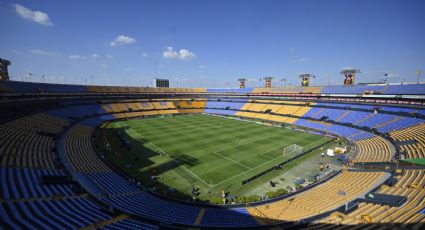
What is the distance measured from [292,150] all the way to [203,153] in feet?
54.4

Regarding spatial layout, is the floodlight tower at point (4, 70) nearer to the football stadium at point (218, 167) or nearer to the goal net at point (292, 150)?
the football stadium at point (218, 167)

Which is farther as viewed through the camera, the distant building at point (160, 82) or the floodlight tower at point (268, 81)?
the distant building at point (160, 82)

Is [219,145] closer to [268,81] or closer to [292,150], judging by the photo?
[292,150]

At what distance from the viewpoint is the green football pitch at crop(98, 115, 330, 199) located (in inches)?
1083

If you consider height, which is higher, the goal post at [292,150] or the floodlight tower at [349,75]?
the floodlight tower at [349,75]

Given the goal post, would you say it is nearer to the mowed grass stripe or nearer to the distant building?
the mowed grass stripe

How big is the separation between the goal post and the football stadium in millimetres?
383

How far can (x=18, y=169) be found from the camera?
20719 mm

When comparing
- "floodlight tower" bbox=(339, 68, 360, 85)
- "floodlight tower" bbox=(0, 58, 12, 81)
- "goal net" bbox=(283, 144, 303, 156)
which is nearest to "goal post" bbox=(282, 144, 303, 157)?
"goal net" bbox=(283, 144, 303, 156)

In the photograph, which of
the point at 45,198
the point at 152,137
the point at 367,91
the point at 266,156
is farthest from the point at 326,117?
the point at 45,198

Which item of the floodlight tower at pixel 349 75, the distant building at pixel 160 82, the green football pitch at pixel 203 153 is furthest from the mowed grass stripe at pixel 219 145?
the distant building at pixel 160 82

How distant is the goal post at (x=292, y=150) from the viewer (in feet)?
→ 122

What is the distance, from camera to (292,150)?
127 feet

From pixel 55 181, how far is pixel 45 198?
468 centimetres
